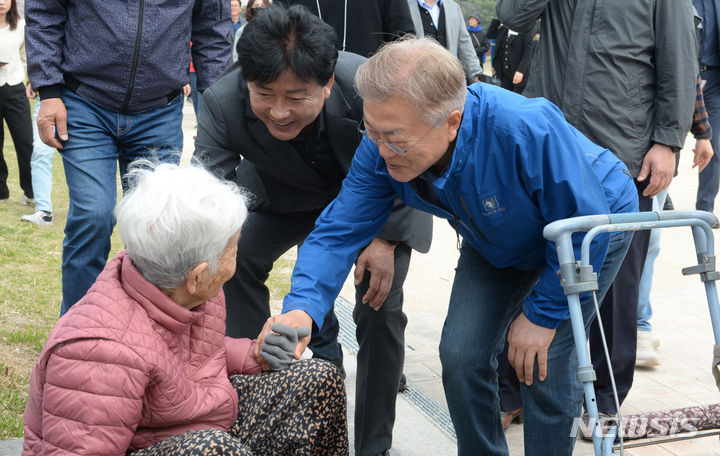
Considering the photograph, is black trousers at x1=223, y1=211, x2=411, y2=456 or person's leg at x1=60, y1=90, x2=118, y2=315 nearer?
black trousers at x1=223, y1=211, x2=411, y2=456

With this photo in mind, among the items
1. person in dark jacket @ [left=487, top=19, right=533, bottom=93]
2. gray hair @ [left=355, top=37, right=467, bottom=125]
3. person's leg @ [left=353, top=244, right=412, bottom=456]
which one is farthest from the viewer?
person in dark jacket @ [left=487, top=19, right=533, bottom=93]

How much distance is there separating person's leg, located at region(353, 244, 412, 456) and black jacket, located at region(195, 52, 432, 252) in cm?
13

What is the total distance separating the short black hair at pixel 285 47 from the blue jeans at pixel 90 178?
958mm

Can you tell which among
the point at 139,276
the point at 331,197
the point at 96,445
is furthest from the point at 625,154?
the point at 96,445

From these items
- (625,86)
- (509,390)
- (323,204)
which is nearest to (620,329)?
(509,390)

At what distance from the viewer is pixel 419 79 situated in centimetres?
239

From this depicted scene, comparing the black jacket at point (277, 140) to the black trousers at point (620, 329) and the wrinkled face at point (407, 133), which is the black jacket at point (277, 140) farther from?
the black trousers at point (620, 329)

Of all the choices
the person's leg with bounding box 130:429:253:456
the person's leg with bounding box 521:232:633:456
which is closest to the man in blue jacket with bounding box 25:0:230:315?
the person's leg with bounding box 130:429:253:456

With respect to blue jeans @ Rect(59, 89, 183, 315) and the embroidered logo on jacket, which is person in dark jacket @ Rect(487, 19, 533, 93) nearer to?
blue jeans @ Rect(59, 89, 183, 315)

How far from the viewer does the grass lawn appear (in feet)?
12.2

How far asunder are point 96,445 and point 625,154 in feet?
8.46

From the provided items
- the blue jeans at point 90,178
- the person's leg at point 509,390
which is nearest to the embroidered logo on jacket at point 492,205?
the person's leg at point 509,390

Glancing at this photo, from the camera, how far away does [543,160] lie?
2498 millimetres

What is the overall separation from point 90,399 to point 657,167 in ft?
8.64
